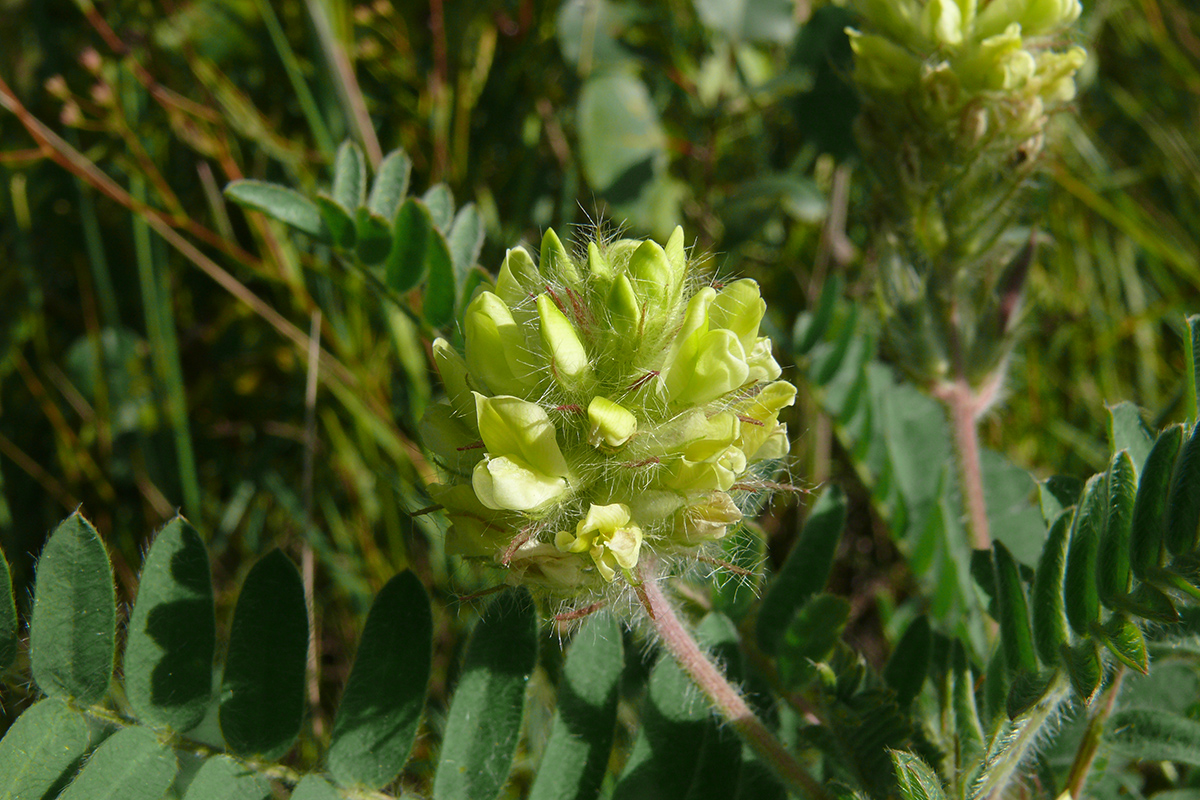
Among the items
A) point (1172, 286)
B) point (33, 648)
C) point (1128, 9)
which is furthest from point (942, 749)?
point (1128, 9)

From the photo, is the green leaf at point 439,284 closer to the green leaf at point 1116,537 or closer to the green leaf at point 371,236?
the green leaf at point 371,236

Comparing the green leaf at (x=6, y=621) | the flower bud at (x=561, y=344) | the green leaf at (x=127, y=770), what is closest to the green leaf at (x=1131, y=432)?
the flower bud at (x=561, y=344)

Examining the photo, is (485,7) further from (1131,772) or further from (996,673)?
(1131,772)

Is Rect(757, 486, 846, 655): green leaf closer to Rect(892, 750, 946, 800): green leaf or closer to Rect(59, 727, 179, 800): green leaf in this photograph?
Rect(892, 750, 946, 800): green leaf

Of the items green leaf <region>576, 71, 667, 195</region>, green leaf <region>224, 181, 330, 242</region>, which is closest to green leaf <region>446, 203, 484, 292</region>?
green leaf <region>224, 181, 330, 242</region>

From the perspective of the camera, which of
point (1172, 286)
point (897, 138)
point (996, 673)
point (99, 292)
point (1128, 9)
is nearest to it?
point (996, 673)

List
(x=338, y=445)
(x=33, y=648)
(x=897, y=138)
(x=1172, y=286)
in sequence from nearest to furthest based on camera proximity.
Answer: (x=33, y=648) < (x=897, y=138) < (x=338, y=445) < (x=1172, y=286)
